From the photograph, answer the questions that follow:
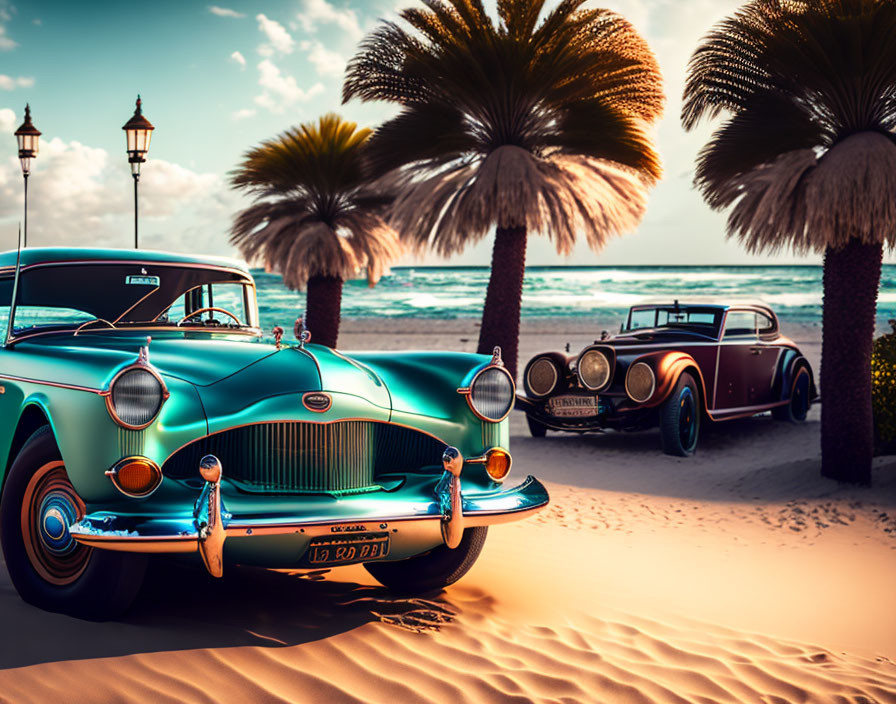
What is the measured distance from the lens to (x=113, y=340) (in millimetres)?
4652

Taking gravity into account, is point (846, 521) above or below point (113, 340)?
below

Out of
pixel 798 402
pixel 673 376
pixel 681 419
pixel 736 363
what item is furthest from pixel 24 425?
pixel 798 402

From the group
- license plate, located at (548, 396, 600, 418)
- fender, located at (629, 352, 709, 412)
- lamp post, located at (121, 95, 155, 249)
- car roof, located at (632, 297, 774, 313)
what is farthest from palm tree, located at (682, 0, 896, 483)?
lamp post, located at (121, 95, 155, 249)

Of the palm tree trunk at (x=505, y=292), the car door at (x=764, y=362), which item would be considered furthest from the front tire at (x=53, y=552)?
the palm tree trunk at (x=505, y=292)

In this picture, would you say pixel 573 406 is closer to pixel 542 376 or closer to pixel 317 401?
pixel 542 376

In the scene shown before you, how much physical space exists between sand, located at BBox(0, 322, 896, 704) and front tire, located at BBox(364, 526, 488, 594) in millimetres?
87

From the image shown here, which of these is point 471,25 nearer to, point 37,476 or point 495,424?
point 495,424

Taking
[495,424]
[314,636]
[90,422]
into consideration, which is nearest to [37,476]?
Answer: [90,422]

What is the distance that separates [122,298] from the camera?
207 inches

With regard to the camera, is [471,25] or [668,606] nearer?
[668,606]

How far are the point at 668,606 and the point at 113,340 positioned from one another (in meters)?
3.19

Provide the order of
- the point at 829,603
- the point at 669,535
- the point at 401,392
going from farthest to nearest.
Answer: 1. the point at 669,535
2. the point at 829,603
3. the point at 401,392

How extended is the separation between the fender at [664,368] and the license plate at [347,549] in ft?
22.5

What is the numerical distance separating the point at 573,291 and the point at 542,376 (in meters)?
48.6
